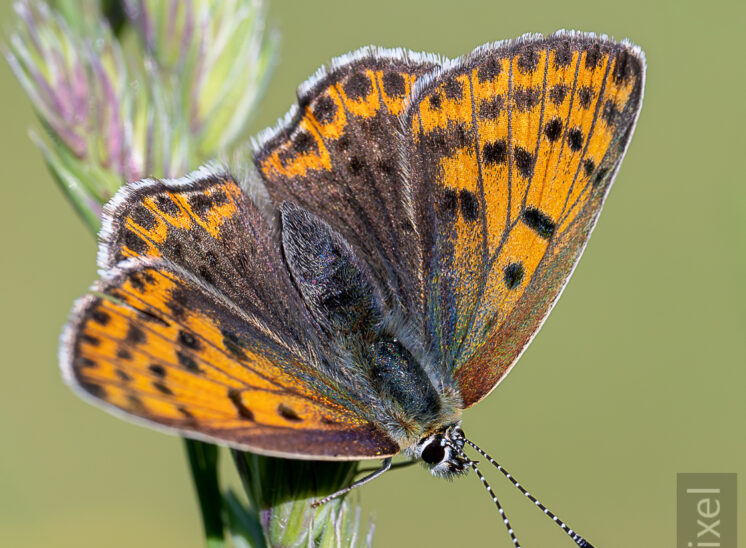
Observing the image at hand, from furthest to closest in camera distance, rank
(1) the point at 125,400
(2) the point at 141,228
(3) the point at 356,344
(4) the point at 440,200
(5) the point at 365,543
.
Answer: (4) the point at 440,200, (3) the point at 356,344, (2) the point at 141,228, (5) the point at 365,543, (1) the point at 125,400

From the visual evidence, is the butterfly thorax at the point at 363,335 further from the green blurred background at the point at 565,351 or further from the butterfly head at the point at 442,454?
the green blurred background at the point at 565,351

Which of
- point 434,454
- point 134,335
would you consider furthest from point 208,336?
point 434,454

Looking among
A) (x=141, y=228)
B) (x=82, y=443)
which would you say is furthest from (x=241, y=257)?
(x=82, y=443)

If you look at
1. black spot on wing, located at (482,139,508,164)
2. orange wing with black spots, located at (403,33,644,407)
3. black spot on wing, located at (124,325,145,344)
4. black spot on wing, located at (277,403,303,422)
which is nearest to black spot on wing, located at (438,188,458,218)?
orange wing with black spots, located at (403,33,644,407)

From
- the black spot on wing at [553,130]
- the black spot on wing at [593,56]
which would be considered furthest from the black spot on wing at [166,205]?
the black spot on wing at [593,56]

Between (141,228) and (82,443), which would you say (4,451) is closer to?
(82,443)

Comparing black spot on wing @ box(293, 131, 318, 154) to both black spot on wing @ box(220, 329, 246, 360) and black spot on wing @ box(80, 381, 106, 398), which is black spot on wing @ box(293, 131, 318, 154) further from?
black spot on wing @ box(80, 381, 106, 398)
